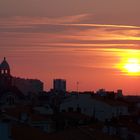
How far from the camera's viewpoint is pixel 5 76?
107500 mm

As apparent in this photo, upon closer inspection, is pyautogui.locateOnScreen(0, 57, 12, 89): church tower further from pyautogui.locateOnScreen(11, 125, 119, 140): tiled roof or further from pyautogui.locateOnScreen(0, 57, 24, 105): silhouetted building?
pyautogui.locateOnScreen(11, 125, 119, 140): tiled roof

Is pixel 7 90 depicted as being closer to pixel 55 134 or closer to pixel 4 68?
pixel 4 68

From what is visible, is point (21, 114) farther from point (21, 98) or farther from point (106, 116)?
point (21, 98)

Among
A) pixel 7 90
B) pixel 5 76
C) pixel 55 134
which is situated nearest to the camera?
pixel 55 134

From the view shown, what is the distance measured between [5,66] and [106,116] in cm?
2303

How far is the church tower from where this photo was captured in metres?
104

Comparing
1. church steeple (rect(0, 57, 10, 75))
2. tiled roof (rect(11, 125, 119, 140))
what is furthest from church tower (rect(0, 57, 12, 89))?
tiled roof (rect(11, 125, 119, 140))

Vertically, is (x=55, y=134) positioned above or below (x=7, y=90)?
below

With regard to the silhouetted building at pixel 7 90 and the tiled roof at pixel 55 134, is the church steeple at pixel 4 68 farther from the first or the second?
the tiled roof at pixel 55 134

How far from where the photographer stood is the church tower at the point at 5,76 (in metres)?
104

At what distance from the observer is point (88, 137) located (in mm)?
50906

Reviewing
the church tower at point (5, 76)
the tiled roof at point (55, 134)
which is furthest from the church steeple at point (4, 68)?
the tiled roof at point (55, 134)

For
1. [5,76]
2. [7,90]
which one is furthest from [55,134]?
[5,76]

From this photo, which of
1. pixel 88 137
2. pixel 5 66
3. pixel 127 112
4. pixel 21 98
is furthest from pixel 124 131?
pixel 5 66
